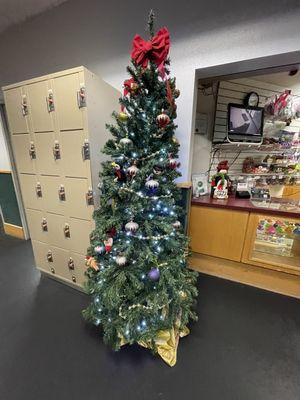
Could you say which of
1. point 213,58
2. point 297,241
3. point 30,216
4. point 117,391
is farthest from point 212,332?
point 213,58

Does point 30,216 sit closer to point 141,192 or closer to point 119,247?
point 119,247

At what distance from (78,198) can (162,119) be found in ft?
3.17

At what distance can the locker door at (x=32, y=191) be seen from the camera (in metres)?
1.69

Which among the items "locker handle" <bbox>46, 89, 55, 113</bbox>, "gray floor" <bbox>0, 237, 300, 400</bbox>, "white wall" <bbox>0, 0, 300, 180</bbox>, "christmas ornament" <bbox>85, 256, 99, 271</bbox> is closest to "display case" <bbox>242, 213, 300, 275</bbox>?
"gray floor" <bbox>0, 237, 300, 400</bbox>

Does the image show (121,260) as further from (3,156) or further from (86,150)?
(3,156)

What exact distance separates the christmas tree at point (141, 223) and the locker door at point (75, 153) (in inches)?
10.7

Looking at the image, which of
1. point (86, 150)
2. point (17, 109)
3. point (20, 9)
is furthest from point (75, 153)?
point (20, 9)

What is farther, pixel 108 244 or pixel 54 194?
pixel 54 194

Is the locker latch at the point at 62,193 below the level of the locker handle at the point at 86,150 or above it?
below

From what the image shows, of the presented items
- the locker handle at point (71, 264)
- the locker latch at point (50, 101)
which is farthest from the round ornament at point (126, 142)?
the locker handle at point (71, 264)

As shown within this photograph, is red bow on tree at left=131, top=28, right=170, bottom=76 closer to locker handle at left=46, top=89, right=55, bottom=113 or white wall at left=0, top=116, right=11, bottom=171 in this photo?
locker handle at left=46, top=89, right=55, bottom=113

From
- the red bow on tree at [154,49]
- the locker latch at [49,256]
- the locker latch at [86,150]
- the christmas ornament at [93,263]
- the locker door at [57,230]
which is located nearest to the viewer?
the red bow on tree at [154,49]

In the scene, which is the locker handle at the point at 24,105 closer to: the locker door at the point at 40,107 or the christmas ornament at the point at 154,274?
the locker door at the point at 40,107

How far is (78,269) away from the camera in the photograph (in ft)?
5.81
